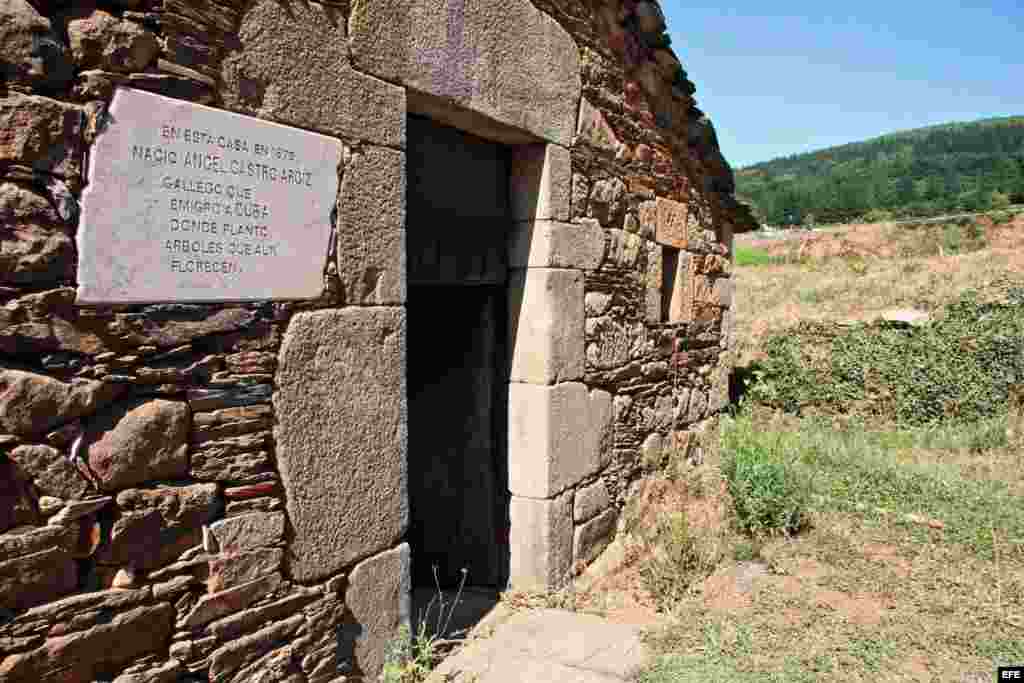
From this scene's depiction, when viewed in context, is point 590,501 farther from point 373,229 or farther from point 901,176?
point 901,176

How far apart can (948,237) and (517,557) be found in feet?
63.7

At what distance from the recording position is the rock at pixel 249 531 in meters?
2.19

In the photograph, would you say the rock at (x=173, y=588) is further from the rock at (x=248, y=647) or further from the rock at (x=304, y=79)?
the rock at (x=304, y=79)

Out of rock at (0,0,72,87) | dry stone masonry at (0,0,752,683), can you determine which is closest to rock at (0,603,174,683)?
dry stone masonry at (0,0,752,683)

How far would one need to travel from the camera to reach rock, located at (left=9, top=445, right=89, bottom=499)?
5.61 ft

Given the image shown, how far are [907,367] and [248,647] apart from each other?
25.0 ft

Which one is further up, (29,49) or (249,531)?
(29,49)

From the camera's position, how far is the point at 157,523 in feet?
6.60

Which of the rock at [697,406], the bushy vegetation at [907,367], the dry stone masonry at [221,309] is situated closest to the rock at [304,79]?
the dry stone masonry at [221,309]

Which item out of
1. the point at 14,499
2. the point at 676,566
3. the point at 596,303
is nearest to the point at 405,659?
the point at 14,499

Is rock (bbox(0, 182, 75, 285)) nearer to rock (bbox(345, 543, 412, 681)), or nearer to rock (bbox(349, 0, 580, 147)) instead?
rock (bbox(349, 0, 580, 147))

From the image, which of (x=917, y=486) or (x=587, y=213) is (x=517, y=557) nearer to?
(x=587, y=213)

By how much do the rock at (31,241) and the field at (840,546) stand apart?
265 cm

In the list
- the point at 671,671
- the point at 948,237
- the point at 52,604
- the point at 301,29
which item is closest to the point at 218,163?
the point at 301,29
